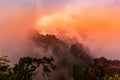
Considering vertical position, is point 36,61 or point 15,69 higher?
point 36,61

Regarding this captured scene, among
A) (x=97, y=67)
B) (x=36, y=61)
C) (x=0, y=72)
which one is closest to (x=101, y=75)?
(x=97, y=67)

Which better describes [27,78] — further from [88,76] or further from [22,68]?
[88,76]

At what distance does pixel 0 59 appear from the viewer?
80188 millimetres

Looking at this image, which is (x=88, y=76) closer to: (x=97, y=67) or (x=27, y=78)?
(x=97, y=67)

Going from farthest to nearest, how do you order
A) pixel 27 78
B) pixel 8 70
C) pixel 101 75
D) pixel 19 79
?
pixel 101 75
pixel 27 78
pixel 19 79
pixel 8 70

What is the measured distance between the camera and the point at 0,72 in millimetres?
81500

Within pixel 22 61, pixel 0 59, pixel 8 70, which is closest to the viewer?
pixel 0 59

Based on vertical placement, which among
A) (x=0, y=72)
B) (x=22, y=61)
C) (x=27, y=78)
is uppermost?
(x=22, y=61)

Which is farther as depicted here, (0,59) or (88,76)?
(88,76)

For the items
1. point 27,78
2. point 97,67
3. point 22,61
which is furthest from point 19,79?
point 97,67

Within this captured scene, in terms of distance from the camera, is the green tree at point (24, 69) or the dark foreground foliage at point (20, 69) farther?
the green tree at point (24, 69)

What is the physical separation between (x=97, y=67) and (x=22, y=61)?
3096 cm

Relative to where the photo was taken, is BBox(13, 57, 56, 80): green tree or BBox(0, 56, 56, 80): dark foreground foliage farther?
BBox(13, 57, 56, 80): green tree

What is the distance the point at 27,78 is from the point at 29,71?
12.4 feet
